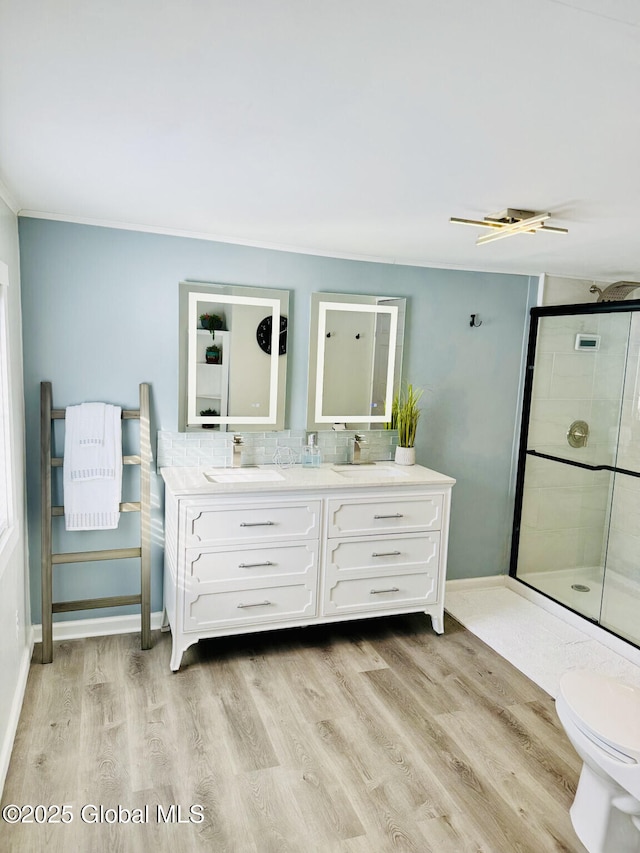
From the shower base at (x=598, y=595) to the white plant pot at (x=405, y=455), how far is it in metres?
1.35

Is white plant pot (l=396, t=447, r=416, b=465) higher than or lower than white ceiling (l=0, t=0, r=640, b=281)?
lower

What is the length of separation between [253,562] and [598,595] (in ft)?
7.36

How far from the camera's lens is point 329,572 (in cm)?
330

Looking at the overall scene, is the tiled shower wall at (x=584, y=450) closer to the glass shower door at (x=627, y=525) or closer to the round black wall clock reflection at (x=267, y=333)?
the glass shower door at (x=627, y=525)

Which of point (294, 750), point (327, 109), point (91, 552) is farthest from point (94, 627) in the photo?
point (327, 109)

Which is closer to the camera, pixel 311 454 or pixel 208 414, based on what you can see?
pixel 208 414

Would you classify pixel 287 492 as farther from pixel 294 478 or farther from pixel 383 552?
pixel 383 552

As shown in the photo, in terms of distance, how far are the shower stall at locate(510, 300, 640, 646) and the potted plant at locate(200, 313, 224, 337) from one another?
7.37ft

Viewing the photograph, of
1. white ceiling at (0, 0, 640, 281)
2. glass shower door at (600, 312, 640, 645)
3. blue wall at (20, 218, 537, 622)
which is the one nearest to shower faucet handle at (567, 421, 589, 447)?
glass shower door at (600, 312, 640, 645)

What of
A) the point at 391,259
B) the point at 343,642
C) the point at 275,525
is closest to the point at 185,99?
the point at 275,525

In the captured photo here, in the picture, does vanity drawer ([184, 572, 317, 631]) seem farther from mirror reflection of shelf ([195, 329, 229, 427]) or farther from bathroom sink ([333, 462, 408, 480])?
mirror reflection of shelf ([195, 329, 229, 427])

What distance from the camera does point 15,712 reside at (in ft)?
A: 8.32

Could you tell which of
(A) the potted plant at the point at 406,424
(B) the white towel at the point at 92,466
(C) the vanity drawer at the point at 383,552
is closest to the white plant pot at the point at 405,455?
(A) the potted plant at the point at 406,424

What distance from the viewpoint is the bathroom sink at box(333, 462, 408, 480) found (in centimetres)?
360
